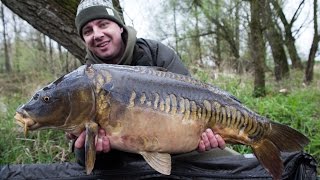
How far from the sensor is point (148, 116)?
139cm

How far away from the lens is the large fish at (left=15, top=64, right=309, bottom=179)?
53.9 inches

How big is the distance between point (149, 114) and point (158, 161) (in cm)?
18

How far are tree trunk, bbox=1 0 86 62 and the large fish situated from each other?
1386 mm

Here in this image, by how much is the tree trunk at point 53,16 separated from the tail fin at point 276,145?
160cm

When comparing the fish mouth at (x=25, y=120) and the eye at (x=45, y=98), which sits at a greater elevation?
the eye at (x=45, y=98)

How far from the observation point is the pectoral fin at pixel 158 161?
57.0 inches

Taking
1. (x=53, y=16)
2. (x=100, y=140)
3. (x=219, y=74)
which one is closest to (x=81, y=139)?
(x=100, y=140)

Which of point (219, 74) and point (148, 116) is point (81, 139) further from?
point (219, 74)

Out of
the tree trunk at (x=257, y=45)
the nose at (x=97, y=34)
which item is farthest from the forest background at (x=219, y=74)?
the nose at (x=97, y=34)

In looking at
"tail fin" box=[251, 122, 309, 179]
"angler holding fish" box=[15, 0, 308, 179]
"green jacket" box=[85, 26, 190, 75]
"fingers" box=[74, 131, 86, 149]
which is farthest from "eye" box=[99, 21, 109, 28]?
"tail fin" box=[251, 122, 309, 179]

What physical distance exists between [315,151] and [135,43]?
4.10ft

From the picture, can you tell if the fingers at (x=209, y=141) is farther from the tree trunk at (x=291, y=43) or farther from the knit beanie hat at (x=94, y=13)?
the tree trunk at (x=291, y=43)

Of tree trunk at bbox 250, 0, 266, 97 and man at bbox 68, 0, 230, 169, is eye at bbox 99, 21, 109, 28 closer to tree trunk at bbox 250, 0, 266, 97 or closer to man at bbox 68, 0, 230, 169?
man at bbox 68, 0, 230, 169

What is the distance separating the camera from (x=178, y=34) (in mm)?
11672
